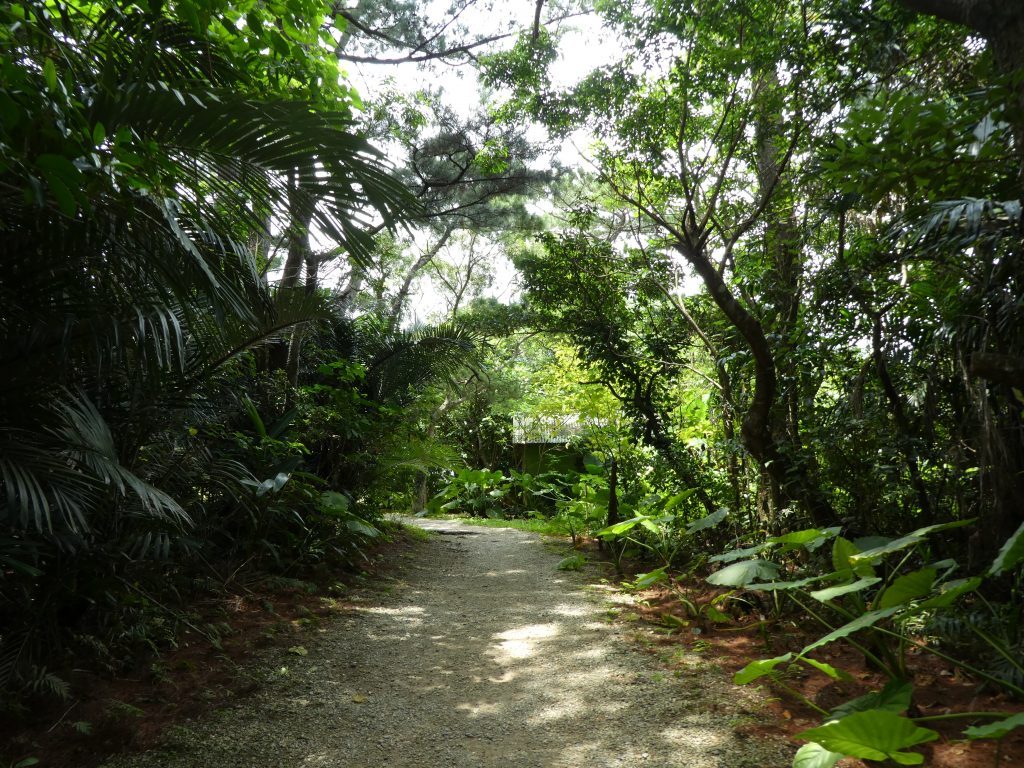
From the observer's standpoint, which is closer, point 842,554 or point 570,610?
point 842,554

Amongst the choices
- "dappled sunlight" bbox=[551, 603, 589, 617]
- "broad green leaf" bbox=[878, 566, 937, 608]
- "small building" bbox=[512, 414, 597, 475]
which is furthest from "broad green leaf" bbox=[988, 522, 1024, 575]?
"small building" bbox=[512, 414, 597, 475]

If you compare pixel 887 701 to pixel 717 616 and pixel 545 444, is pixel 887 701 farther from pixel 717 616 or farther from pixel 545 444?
pixel 545 444

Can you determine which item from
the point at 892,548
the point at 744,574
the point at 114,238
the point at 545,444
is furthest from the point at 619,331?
the point at 545,444

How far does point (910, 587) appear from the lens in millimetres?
2367

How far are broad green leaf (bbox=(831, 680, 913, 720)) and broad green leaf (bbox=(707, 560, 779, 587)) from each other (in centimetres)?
72

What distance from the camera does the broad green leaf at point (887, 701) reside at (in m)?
2.18

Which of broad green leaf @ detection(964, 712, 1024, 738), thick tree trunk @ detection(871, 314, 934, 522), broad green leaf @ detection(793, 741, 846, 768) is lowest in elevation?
broad green leaf @ detection(793, 741, 846, 768)

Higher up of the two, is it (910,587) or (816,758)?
(910,587)

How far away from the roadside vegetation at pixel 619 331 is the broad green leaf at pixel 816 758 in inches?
0.5

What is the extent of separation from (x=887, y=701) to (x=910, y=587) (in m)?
0.41

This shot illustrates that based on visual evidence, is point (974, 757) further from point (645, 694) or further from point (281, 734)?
point (281, 734)

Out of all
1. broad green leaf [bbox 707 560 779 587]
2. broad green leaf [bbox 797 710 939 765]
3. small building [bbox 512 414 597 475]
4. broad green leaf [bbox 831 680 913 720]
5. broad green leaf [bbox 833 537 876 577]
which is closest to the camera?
broad green leaf [bbox 797 710 939 765]

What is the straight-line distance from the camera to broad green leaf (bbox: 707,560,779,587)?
3.05m

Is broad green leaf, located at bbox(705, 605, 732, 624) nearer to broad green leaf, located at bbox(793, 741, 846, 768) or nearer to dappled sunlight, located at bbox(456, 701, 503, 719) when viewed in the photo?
dappled sunlight, located at bbox(456, 701, 503, 719)
